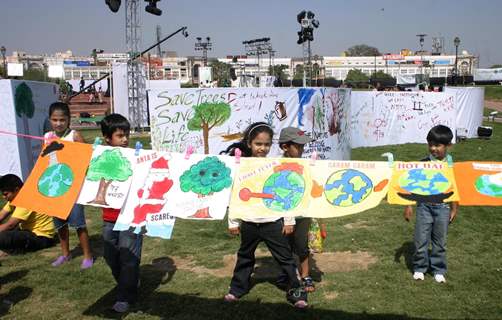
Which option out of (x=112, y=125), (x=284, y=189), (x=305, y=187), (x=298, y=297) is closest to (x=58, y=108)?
(x=112, y=125)

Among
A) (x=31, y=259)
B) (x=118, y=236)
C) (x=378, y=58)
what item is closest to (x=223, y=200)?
(x=118, y=236)

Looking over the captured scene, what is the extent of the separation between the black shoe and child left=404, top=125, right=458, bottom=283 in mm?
1347

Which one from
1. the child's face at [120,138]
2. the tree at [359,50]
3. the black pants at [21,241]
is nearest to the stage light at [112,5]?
the black pants at [21,241]

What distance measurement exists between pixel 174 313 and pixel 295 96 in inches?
305

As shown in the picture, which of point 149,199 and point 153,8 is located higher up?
point 153,8

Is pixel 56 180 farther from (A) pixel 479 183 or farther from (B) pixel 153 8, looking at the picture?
(B) pixel 153 8

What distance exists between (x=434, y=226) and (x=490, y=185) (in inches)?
65.9

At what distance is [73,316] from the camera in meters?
4.07

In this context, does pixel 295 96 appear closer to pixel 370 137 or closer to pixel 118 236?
pixel 370 137

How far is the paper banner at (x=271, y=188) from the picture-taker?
3.22m

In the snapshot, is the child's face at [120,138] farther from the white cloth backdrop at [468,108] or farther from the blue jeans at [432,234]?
the white cloth backdrop at [468,108]

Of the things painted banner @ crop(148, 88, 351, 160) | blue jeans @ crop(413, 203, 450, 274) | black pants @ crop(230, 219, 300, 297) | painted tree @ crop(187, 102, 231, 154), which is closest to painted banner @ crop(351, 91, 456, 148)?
painted banner @ crop(148, 88, 351, 160)

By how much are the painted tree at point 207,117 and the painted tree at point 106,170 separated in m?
7.34

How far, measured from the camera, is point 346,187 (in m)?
3.21
